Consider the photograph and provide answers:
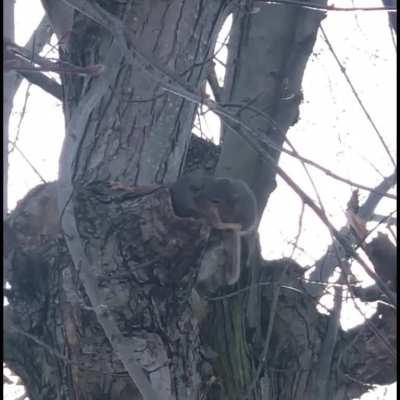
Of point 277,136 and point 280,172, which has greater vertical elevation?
point 277,136

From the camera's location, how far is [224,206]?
3207mm

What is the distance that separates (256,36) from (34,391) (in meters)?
1.68

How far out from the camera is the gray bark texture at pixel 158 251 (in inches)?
110

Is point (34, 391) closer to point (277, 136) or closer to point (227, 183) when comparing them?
point (227, 183)

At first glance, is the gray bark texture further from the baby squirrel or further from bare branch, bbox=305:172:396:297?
bare branch, bbox=305:172:396:297

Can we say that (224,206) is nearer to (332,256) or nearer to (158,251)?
(158,251)

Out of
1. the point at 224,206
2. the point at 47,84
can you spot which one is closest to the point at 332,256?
the point at 224,206

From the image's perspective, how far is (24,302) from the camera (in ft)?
10.3

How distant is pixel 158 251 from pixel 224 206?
17.8 inches

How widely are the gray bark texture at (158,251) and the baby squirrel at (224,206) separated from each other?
0.35 ft

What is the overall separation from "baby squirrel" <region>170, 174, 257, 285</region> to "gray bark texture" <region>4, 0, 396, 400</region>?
0.11m

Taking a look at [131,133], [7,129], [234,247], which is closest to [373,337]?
[234,247]

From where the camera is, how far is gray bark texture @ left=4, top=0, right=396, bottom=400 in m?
2.80

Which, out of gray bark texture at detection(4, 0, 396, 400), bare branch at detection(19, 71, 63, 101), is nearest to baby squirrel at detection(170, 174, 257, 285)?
gray bark texture at detection(4, 0, 396, 400)
